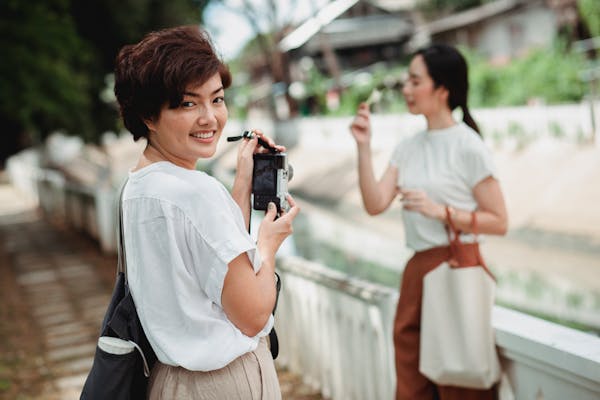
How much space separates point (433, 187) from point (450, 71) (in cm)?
48

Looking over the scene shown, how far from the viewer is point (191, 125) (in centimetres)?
175

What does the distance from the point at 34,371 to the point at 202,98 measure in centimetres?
421

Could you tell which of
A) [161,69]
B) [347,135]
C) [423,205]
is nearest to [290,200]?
[161,69]

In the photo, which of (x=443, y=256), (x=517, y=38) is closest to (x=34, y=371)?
(x=443, y=256)

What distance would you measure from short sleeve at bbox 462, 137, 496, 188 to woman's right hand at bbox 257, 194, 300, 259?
1069mm

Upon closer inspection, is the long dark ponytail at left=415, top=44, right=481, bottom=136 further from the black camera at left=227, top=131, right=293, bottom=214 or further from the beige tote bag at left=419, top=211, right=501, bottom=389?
the black camera at left=227, top=131, right=293, bottom=214

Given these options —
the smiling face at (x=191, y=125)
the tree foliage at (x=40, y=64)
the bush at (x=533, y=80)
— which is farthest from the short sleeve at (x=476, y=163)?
the bush at (x=533, y=80)

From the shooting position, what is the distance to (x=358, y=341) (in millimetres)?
3646

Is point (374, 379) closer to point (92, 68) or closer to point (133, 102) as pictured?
point (133, 102)

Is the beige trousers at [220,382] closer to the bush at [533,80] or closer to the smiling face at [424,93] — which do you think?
the smiling face at [424,93]

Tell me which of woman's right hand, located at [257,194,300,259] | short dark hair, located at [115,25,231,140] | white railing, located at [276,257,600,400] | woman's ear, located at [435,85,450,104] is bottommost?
white railing, located at [276,257,600,400]

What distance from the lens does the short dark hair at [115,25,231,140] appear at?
1.68 metres

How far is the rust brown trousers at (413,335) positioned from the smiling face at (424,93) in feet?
1.85

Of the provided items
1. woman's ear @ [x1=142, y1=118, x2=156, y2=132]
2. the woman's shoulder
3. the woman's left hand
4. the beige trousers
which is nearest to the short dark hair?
woman's ear @ [x1=142, y1=118, x2=156, y2=132]
